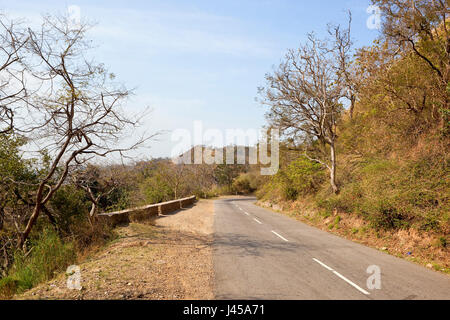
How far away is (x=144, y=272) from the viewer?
6.60m

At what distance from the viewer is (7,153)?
33.0ft

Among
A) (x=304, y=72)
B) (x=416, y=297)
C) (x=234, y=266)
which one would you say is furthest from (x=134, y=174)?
(x=304, y=72)

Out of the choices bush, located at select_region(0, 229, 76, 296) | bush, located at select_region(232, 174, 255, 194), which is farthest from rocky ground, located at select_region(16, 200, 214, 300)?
bush, located at select_region(232, 174, 255, 194)

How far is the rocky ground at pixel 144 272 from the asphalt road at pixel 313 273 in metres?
0.52

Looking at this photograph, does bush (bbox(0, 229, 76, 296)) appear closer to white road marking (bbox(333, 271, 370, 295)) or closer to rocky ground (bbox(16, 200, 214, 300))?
rocky ground (bbox(16, 200, 214, 300))

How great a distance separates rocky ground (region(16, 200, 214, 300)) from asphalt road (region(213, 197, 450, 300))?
52 centimetres

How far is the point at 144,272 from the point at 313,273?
407cm

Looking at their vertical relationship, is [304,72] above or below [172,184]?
above

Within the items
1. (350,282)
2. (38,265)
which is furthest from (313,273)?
(38,265)

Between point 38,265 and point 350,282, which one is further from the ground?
point 350,282

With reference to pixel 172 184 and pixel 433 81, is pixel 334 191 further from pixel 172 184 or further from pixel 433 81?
pixel 172 184

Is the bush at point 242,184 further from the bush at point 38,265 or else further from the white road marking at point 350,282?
the white road marking at point 350,282

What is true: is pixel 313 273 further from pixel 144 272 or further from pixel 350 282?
pixel 144 272

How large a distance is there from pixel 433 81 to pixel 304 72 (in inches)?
293
